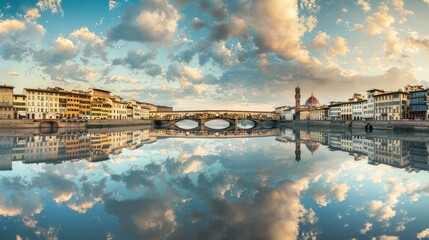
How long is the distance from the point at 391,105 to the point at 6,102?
10988 centimetres

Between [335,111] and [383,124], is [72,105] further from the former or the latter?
[335,111]

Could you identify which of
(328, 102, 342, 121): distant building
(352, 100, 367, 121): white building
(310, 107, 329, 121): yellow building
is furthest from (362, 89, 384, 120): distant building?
(310, 107, 329, 121): yellow building

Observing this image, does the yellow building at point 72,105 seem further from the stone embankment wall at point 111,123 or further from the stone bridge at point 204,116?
the stone bridge at point 204,116

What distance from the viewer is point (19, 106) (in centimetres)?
8956

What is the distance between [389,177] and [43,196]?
1816 cm

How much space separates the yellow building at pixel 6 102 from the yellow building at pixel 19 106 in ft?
6.85

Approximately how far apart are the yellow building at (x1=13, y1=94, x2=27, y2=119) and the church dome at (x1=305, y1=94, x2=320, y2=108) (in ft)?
513

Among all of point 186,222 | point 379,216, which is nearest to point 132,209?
point 186,222

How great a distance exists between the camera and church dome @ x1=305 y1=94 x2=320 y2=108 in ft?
626

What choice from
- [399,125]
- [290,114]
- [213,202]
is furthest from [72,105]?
[290,114]

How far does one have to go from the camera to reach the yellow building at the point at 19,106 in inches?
3484

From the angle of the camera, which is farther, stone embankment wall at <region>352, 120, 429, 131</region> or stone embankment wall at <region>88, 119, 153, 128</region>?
stone embankment wall at <region>88, 119, 153, 128</region>

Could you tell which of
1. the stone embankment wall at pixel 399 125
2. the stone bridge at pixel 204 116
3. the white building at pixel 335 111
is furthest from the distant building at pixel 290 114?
the stone embankment wall at pixel 399 125

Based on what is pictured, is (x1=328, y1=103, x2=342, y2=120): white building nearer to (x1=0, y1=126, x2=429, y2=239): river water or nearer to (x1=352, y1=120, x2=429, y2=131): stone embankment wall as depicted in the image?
(x1=352, y1=120, x2=429, y2=131): stone embankment wall
